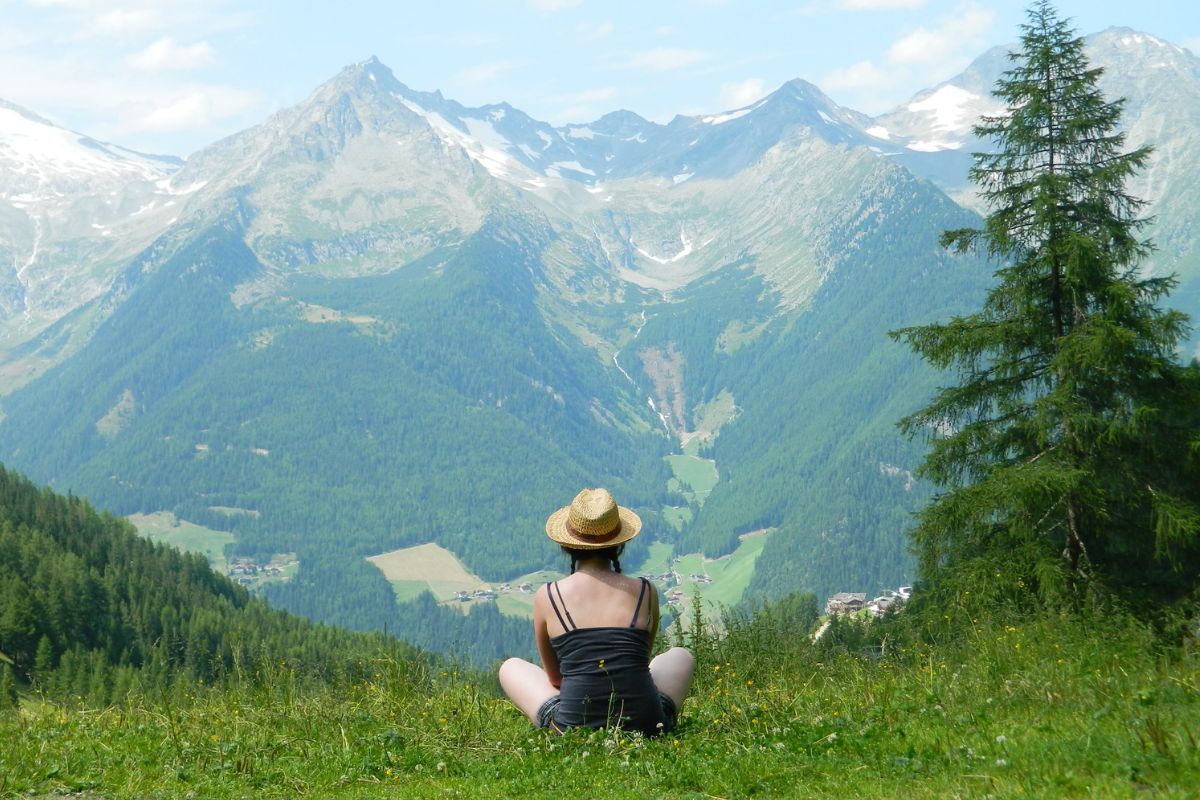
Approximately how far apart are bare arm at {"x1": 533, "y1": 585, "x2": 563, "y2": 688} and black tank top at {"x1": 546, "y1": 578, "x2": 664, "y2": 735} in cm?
10

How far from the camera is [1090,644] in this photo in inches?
413

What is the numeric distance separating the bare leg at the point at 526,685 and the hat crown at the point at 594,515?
66.2 inches

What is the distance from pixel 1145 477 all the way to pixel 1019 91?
7.28 metres

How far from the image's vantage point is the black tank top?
8523 mm

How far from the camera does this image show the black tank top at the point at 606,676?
8.52 m

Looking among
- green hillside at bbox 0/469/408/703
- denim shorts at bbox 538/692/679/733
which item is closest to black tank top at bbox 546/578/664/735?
denim shorts at bbox 538/692/679/733

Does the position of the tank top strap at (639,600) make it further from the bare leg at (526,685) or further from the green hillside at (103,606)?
the green hillside at (103,606)

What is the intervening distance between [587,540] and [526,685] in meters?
1.75

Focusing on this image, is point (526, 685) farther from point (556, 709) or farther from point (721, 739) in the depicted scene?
point (721, 739)

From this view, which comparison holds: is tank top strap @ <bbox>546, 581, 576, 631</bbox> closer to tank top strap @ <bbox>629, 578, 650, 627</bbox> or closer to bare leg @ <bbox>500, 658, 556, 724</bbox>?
tank top strap @ <bbox>629, 578, 650, 627</bbox>

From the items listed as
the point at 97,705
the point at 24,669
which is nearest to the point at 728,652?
the point at 97,705

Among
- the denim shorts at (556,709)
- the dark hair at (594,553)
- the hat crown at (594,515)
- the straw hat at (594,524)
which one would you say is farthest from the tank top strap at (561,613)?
the denim shorts at (556,709)

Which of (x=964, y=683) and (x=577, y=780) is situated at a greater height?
(x=964, y=683)

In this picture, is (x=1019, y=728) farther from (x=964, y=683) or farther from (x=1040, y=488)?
(x=1040, y=488)
